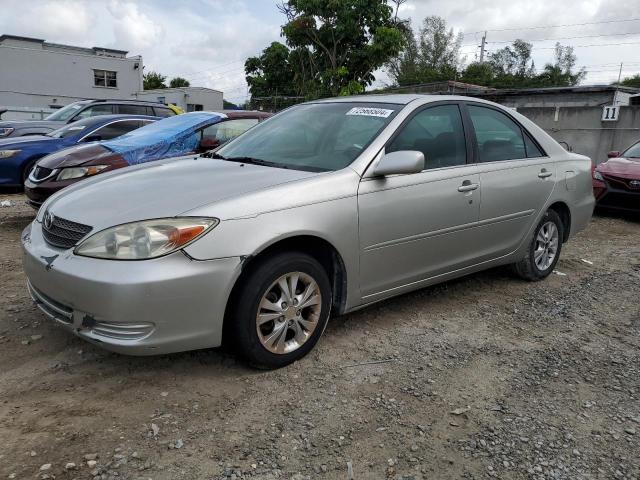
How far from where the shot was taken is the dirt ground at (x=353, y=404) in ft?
7.83

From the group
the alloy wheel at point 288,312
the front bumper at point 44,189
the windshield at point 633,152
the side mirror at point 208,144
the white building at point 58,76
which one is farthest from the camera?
the white building at point 58,76

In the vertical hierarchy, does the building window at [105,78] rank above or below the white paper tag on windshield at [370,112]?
above

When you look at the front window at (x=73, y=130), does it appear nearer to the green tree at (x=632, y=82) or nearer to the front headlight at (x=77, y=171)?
the front headlight at (x=77, y=171)

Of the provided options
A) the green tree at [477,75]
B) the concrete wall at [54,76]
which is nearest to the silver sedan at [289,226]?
the concrete wall at [54,76]

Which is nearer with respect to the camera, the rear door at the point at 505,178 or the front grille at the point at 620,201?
the rear door at the point at 505,178

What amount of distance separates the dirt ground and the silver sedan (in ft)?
0.98

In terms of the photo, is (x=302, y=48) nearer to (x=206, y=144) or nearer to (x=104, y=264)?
(x=206, y=144)

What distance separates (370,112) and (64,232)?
2.10 metres

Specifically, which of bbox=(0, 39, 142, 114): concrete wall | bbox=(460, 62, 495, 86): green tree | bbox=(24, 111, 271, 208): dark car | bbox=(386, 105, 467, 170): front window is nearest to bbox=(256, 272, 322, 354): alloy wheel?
bbox=(386, 105, 467, 170): front window

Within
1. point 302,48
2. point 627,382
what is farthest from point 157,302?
point 302,48

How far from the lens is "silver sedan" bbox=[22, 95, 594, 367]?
2.72 meters

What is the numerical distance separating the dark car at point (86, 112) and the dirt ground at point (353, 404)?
7936 millimetres

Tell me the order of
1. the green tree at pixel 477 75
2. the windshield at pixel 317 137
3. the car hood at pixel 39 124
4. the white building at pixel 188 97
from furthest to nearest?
the green tree at pixel 477 75, the white building at pixel 188 97, the car hood at pixel 39 124, the windshield at pixel 317 137

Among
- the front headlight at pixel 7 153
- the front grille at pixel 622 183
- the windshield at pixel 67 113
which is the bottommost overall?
the front grille at pixel 622 183
